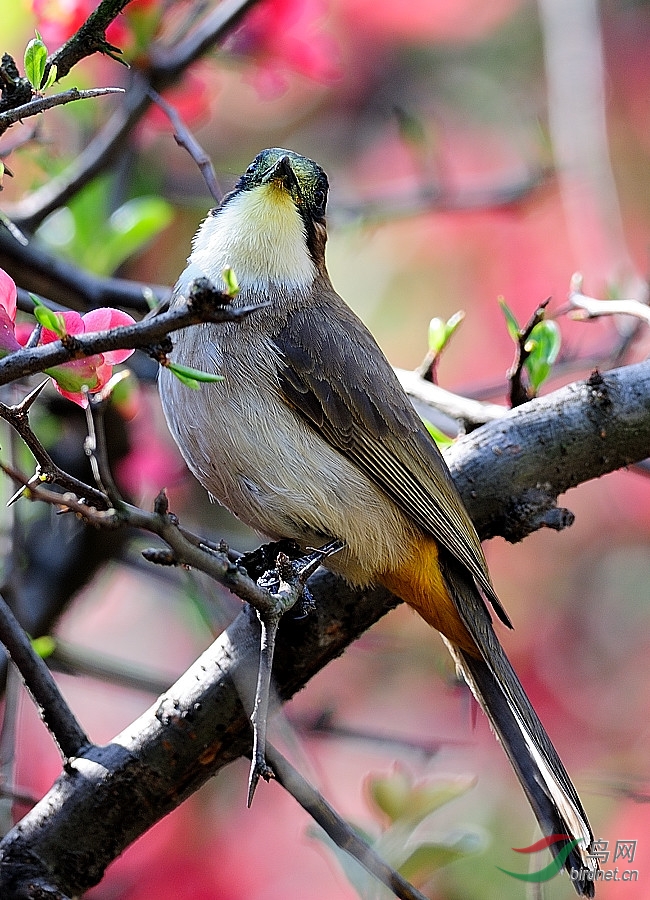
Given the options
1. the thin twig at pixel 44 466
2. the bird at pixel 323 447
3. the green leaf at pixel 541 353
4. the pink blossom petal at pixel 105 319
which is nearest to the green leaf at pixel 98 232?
the bird at pixel 323 447

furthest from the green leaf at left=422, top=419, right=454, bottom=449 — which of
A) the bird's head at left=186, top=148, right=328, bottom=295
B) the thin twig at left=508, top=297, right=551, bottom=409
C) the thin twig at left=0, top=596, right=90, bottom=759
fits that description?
the thin twig at left=0, top=596, right=90, bottom=759

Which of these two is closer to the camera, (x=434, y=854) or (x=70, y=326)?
(x=70, y=326)

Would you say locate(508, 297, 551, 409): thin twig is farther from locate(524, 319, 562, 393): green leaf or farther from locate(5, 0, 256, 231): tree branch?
locate(5, 0, 256, 231): tree branch

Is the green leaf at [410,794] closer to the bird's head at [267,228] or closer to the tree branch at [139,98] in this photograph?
the bird's head at [267,228]

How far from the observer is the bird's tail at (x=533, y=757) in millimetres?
2127

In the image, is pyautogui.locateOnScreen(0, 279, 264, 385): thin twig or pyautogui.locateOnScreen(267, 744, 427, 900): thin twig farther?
pyautogui.locateOnScreen(267, 744, 427, 900): thin twig

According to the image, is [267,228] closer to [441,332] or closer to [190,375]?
[441,332]

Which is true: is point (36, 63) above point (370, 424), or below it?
above

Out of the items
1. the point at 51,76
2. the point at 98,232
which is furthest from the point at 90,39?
the point at 98,232

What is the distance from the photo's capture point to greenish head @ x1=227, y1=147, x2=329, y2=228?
2.55 metres

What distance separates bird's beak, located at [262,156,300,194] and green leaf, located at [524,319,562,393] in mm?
718

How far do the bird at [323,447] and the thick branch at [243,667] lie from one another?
94 millimetres

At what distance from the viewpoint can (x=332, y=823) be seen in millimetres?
1603

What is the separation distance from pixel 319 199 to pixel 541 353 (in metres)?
0.70
